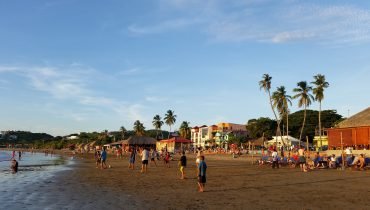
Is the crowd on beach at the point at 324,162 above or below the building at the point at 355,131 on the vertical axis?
below

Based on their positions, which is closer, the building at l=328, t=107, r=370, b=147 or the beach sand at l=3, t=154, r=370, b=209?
the beach sand at l=3, t=154, r=370, b=209

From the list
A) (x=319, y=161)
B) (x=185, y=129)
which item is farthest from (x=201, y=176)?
(x=185, y=129)

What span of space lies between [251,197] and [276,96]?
65.3m

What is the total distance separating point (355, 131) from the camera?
3731 cm

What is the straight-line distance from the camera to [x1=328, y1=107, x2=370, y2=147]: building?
36.4 metres

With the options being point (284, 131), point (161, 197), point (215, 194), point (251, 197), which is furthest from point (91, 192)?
point (284, 131)

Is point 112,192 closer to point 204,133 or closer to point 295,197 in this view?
point 295,197

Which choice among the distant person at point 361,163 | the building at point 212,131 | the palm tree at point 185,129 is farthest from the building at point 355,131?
the palm tree at point 185,129

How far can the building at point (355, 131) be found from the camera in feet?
119

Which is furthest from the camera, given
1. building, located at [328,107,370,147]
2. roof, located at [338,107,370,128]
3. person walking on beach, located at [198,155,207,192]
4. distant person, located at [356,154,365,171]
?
roof, located at [338,107,370,128]

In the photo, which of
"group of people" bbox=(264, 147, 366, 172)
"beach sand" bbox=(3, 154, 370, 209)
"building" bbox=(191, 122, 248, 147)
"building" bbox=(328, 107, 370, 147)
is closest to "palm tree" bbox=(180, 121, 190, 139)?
"building" bbox=(191, 122, 248, 147)

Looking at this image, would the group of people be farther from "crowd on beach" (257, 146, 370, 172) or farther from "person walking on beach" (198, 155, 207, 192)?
"person walking on beach" (198, 155, 207, 192)

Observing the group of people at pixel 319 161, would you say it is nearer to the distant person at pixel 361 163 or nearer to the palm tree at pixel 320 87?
the distant person at pixel 361 163

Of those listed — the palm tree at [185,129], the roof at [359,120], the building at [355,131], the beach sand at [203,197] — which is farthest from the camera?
the palm tree at [185,129]
